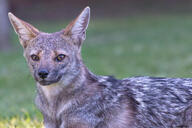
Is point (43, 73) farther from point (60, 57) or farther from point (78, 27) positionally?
point (78, 27)

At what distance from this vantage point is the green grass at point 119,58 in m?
9.17

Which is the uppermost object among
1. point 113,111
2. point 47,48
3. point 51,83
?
point 47,48

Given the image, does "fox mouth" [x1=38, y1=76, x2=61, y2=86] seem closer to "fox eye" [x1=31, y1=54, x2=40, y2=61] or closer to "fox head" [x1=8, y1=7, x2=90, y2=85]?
"fox head" [x1=8, y1=7, x2=90, y2=85]

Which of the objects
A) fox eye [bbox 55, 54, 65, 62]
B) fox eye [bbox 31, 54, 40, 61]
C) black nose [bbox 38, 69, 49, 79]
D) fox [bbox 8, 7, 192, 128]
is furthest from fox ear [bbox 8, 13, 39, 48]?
black nose [bbox 38, 69, 49, 79]

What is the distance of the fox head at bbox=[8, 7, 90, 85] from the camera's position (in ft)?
17.9

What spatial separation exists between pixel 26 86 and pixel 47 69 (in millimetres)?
7154

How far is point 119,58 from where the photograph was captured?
15.6 meters

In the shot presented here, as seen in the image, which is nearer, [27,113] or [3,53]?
[27,113]

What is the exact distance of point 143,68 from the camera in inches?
533

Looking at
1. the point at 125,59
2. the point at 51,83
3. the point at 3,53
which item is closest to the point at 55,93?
the point at 51,83

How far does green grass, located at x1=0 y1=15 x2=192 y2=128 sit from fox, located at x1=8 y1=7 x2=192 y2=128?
96 centimetres

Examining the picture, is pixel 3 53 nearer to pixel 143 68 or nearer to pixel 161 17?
pixel 143 68

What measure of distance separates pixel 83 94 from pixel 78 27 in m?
0.94

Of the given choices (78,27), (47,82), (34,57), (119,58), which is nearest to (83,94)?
(47,82)
